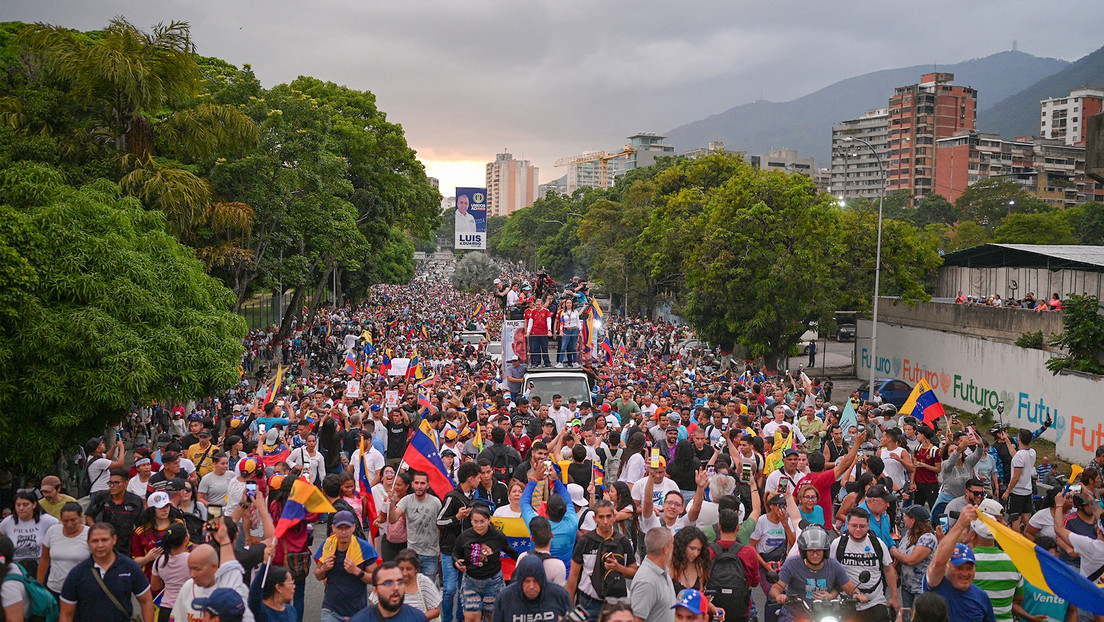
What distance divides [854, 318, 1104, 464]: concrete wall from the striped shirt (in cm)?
1590

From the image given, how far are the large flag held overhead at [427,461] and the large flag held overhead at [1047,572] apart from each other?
15.2ft

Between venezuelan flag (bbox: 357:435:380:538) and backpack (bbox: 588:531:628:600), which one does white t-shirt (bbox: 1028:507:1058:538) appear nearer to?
backpack (bbox: 588:531:628:600)

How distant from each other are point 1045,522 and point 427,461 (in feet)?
18.1

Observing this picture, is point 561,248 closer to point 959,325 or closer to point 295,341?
point 295,341

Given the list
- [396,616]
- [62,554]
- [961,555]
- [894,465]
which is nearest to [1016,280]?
[894,465]

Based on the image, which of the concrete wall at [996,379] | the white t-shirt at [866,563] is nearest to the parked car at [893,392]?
the concrete wall at [996,379]

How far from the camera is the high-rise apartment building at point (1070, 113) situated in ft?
513

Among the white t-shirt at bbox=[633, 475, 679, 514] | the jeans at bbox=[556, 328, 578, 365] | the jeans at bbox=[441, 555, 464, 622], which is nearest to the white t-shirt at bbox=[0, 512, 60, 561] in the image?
the jeans at bbox=[441, 555, 464, 622]

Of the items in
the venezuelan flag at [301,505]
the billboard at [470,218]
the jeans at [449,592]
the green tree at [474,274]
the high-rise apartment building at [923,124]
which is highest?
the high-rise apartment building at [923,124]

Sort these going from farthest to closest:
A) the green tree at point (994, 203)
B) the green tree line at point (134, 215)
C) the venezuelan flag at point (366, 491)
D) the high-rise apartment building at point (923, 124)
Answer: the high-rise apartment building at point (923, 124), the green tree at point (994, 203), the green tree line at point (134, 215), the venezuelan flag at point (366, 491)

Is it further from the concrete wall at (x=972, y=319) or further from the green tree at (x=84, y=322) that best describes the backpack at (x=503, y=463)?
the concrete wall at (x=972, y=319)

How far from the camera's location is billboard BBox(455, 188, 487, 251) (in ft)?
156

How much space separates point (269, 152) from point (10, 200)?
13.0 m

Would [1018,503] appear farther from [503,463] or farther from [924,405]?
[503,463]
